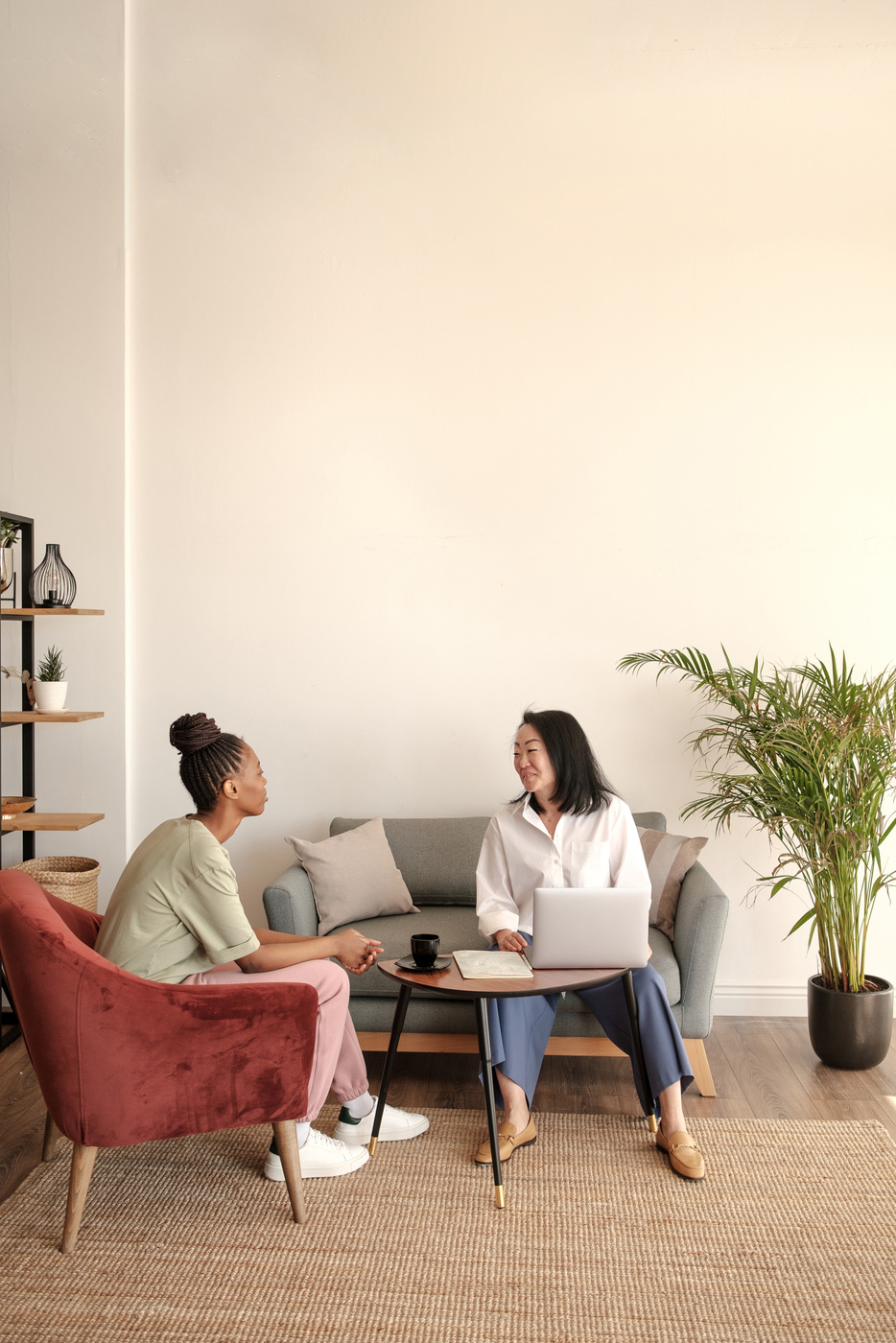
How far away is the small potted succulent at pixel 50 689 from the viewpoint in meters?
3.76

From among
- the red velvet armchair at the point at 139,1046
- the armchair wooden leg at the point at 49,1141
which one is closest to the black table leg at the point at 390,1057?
the red velvet armchair at the point at 139,1046

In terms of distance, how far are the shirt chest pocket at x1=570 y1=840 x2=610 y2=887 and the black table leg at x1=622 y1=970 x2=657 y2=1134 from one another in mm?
315

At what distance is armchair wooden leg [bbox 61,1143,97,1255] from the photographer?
7.60 ft

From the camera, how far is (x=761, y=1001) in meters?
3.98

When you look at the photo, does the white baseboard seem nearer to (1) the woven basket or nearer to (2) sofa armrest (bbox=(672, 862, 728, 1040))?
(2) sofa armrest (bbox=(672, 862, 728, 1040))

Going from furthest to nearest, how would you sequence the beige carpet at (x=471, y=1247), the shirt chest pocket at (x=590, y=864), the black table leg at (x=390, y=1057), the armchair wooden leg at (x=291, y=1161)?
the shirt chest pocket at (x=590, y=864) < the black table leg at (x=390, y=1057) < the armchair wooden leg at (x=291, y=1161) < the beige carpet at (x=471, y=1247)

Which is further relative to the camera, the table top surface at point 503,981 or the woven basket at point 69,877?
the woven basket at point 69,877

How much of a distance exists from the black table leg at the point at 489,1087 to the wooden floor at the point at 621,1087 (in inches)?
23.0

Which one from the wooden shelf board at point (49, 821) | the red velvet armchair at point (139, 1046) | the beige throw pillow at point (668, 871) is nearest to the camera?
the red velvet armchair at point (139, 1046)

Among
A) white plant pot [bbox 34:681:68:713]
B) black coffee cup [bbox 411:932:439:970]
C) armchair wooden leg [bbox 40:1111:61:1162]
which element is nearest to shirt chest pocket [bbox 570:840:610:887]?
black coffee cup [bbox 411:932:439:970]

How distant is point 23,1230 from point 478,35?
4350 mm

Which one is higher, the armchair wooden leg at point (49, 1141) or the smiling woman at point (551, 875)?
the smiling woman at point (551, 875)

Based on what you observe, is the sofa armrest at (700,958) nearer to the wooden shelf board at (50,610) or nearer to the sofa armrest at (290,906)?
the sofa armrest at (290,906)

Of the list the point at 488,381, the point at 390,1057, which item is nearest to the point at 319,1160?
the point at 390,1057
